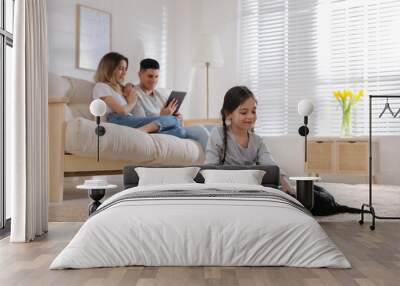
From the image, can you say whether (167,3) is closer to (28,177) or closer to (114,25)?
(114,25)

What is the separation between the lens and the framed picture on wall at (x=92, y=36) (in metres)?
5.95

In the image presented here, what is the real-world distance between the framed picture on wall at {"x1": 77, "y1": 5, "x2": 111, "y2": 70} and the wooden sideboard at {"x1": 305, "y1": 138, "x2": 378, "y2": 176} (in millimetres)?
2711

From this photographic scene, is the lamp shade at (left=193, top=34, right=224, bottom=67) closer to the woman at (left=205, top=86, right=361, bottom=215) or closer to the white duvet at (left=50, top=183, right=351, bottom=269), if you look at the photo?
the woman at (left=205, top=86, right=361, bottom=215)

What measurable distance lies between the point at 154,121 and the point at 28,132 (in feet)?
7.99

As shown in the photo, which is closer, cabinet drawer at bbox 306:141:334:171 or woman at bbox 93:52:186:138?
woman at bbox 93:52:186:138

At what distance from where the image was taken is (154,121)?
5629mm

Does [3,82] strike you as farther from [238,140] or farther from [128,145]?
[238,140]

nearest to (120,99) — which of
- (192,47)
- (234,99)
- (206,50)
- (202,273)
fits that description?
(206,50)

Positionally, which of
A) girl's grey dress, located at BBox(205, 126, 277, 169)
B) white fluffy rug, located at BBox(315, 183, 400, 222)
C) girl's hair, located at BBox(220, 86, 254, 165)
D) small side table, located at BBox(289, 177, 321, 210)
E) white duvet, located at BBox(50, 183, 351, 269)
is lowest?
white fluffy rug, located at BBox(315, 183, 400, 222)

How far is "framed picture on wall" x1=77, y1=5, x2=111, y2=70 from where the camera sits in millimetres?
5945

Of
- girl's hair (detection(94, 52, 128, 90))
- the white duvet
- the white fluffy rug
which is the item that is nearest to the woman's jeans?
girl's hair (detection(94, 52, 128, 90))

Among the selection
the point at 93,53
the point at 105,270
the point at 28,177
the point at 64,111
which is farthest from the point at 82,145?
the point at 105,270

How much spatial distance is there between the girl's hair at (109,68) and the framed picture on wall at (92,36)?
0.60 feet

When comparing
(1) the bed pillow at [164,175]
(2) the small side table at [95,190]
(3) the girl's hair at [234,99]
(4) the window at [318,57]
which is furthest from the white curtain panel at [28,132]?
(4) the window at [318,57]
